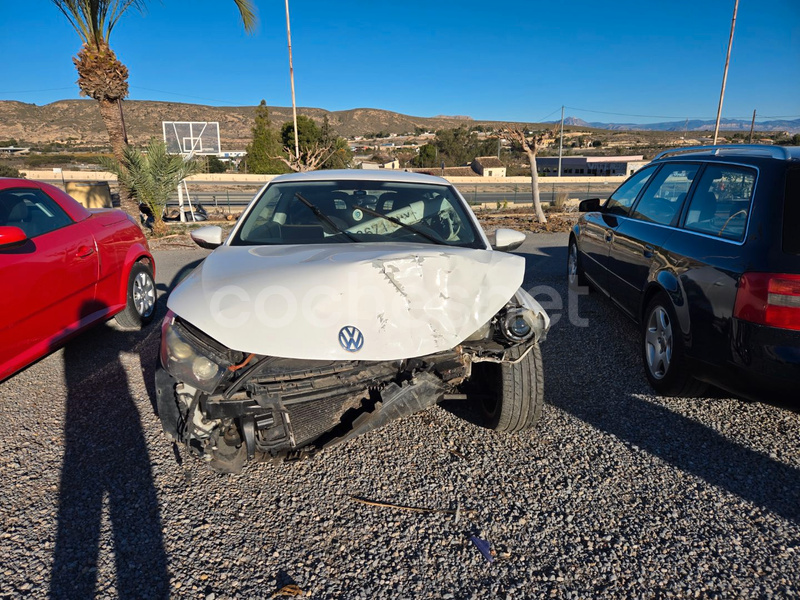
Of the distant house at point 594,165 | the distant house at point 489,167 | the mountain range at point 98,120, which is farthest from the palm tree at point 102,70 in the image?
the mountain range at point 98,120

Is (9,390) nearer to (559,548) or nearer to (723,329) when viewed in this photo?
(559,548)

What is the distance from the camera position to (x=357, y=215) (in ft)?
11.8

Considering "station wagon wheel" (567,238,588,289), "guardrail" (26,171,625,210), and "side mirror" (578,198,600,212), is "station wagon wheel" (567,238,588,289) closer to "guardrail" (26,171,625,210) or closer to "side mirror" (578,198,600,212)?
"side mirror" (578,198,600,212)

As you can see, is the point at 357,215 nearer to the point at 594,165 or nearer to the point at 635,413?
the point at 635,413

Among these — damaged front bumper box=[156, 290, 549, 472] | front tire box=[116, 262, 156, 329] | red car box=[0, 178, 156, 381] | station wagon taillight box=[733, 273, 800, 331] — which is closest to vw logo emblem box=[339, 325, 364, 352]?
damaged front bumper box=[156, 290, 549, 472]

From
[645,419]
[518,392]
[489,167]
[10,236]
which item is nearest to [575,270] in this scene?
[645,419]

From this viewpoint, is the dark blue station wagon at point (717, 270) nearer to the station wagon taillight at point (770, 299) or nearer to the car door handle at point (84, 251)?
the station wagon taillight at point (770, 299)

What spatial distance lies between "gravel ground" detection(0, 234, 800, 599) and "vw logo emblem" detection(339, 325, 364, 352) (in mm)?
858

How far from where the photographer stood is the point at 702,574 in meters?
2.12

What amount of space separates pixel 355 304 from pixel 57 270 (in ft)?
9.43

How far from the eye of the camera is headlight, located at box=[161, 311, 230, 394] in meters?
2.35

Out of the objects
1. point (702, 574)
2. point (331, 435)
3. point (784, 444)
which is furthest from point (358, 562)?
point (784, 444)

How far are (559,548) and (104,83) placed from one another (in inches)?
584

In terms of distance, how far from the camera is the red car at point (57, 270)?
11.4 feet
